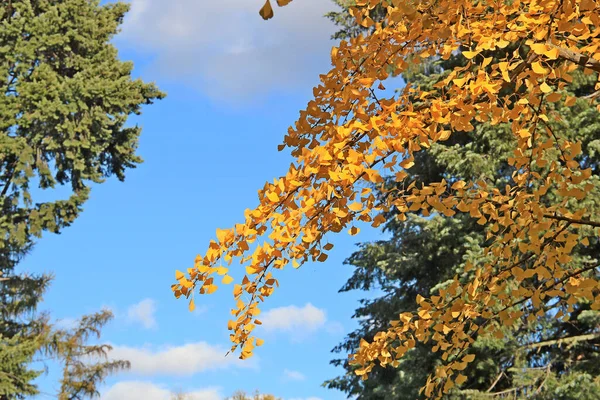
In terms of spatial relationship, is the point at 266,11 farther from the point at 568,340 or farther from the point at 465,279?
the point at 568,340

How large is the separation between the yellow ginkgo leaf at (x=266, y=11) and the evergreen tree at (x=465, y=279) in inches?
246

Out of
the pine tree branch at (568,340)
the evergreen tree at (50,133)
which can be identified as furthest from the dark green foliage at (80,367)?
the pine tree branch at (568,340)

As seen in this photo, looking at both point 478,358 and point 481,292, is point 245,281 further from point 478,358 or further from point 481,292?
point 478,358

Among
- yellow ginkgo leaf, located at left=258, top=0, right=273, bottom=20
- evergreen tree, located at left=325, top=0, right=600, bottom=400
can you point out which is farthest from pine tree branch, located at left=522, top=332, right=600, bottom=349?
yellow ginkgo leaf, located at left=258, top=0, right=273, bottom=20

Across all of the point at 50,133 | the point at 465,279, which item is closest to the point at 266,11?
the point at 465,279

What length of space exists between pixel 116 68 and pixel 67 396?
21.6ft

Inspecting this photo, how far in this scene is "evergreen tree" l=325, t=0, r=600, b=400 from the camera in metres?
8.02

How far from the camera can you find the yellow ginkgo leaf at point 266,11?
1.53 metres

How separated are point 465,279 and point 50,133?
8521mm

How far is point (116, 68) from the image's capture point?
44.3 feet

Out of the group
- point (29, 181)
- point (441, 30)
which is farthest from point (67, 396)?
point (441, 30)

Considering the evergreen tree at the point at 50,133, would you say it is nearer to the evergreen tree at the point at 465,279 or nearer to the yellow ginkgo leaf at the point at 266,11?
the evergreen tree at the point at 465,279

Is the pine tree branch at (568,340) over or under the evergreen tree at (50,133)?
under

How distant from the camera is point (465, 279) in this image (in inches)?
315
